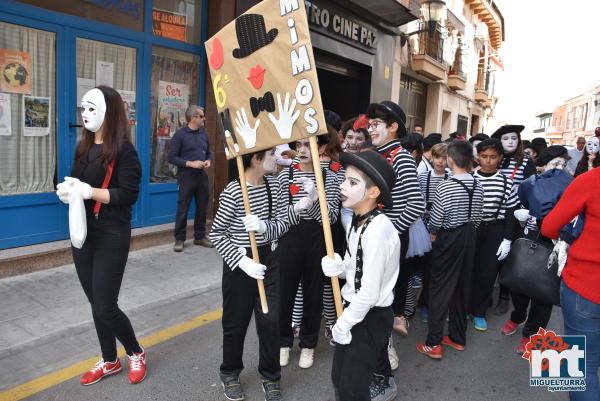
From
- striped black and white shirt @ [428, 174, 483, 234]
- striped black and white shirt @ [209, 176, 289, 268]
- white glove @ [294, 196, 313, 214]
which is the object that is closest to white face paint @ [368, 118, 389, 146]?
white glove @ [294, 196, 313, 214]

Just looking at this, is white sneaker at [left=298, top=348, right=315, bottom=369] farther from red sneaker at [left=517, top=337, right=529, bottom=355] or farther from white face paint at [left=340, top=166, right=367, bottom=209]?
red sneaker at [left=517, top=337, right=529, bottom=355]

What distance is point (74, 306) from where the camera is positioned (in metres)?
4.25

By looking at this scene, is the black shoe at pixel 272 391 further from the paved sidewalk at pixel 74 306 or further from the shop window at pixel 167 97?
the shop window at pixel 167 97

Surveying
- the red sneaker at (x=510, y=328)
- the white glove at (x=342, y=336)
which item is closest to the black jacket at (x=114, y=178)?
the white glove at (x=342, y=336)

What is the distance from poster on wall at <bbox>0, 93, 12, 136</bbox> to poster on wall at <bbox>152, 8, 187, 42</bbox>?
2240 mm

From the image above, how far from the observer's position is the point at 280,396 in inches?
120

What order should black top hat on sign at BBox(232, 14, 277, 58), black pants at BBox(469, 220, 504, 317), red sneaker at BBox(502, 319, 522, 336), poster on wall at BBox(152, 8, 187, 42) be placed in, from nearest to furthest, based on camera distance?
black top hat on sign at BBox(232, 14, 277, 58) → black pants at BBox(469, 220, 504, 317) → red sneaker at BBox(502, 319, 522, 336) → poster on wall at BBox(152, 8, 187, 42)

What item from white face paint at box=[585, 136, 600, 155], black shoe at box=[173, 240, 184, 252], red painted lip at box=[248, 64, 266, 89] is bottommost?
black shoe at box=[173, 240, 184, 252]

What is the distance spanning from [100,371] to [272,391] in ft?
3.97

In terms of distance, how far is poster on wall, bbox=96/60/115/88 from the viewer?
18.9 feet

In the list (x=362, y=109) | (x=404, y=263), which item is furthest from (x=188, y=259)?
(x=362, y=109)

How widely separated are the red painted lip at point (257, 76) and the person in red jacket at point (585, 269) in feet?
5.98

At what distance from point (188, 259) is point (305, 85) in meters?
3.97

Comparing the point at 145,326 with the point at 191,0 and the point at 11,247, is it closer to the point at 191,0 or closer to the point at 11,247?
the point at 11,247
